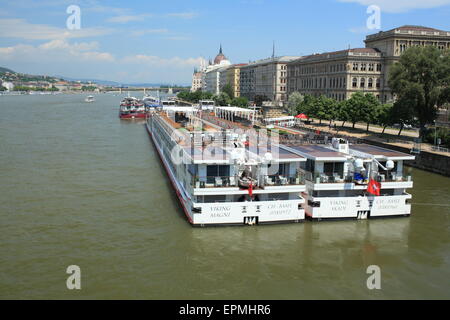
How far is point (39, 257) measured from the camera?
16562 mm

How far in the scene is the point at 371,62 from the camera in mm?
78438

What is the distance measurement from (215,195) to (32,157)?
2485cm

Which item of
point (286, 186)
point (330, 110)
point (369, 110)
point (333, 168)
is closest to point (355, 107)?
point (369, 110)

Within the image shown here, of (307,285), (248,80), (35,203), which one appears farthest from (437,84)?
(248,80)

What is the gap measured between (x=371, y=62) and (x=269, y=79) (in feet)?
148

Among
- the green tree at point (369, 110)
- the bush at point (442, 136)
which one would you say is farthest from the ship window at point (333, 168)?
the green tree at point (369, 110)

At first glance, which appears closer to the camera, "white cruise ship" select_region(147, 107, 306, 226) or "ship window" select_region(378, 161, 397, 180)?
"white cruise ship" select_region(147, 107, 306, 226)

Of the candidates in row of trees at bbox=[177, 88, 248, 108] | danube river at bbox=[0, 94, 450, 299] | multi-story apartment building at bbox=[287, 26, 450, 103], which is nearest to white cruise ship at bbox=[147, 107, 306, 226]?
danube river at bbox=[0, 94, 450, 299]

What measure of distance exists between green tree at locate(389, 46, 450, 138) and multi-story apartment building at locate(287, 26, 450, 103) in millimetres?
27146

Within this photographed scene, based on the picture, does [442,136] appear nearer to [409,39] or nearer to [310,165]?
[310,165]

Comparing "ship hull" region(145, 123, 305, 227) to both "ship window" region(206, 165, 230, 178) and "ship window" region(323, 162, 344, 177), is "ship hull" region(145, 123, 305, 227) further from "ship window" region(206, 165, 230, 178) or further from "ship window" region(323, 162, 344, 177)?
"ship window" region(323, 162, 344, 177)

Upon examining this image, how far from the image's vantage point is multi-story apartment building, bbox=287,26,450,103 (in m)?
73.8

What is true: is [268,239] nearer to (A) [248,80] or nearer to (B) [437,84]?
(B) [437,84]

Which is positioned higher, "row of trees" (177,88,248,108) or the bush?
"row of trees" (177,88,248,108)
